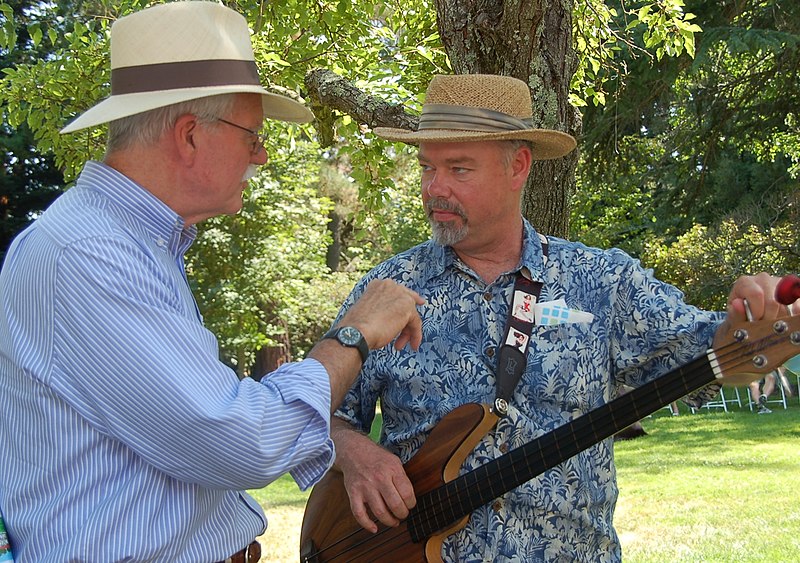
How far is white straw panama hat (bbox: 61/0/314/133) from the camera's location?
2152 millimetres

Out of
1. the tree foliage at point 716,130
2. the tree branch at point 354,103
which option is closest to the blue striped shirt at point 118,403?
the tree branch at point 354,103

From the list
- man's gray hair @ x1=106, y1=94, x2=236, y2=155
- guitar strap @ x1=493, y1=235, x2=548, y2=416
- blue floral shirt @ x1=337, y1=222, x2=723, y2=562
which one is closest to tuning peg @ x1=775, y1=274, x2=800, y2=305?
blue floral shirt @ x1=337, y1=222, x2=723, y2=562

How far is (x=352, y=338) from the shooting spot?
2.15 m

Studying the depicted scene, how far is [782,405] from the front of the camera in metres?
20.1

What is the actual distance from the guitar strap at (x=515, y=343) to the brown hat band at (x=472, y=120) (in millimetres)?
557

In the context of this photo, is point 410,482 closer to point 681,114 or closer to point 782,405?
point 681,114

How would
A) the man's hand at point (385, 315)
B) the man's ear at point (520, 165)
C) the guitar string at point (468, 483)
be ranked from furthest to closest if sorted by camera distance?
the man's ear at point (520, 165) → the guitar string at point (468, 483) → the man's hand at point (385, 315)

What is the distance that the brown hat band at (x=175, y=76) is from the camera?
2166 millimetres

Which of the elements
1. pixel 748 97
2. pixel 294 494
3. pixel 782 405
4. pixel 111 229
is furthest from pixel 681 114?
pixel 111 229

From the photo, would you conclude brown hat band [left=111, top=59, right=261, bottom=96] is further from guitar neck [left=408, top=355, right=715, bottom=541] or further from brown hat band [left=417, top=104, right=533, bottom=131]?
guitar neck [left=408, top=355, right=715, bottom=541]

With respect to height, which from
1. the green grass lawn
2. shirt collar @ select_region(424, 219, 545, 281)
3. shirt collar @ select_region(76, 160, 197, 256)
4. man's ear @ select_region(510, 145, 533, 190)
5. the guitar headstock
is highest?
shirt collar @ select_region(76, 160, 197, 256)

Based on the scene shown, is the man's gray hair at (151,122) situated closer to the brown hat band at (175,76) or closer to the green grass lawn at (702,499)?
the brown hat band at (175,76)

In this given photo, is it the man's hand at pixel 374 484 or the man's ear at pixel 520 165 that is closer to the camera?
the man's hand at pixel 374 484

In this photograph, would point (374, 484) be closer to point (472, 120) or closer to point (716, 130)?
point (472, 120)
